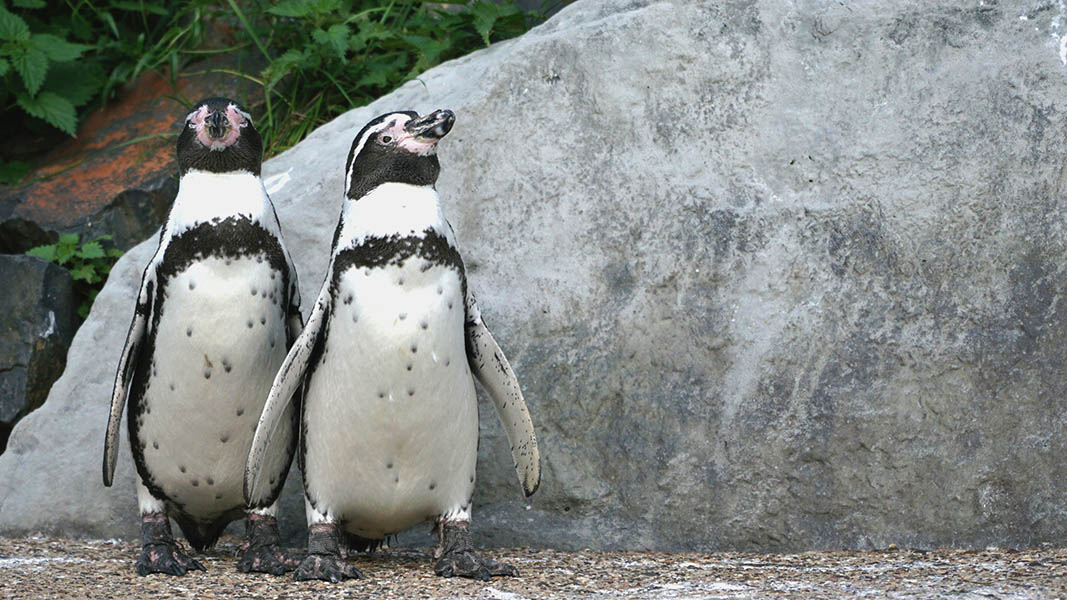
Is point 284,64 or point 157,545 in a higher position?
point 284,64

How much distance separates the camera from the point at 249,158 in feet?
11.6

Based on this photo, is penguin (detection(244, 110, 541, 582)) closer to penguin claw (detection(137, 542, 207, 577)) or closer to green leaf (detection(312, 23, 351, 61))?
penguin claw (detection(137, 542, 207, 577))

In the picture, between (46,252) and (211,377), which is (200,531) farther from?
(46,252)

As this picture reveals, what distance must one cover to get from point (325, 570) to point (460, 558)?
13.6 inches

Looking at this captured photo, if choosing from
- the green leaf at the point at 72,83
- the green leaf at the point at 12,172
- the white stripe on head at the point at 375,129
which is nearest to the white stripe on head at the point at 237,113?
the white stripe on head at the point at 375,129

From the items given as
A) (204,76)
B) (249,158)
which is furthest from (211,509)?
(204,76)

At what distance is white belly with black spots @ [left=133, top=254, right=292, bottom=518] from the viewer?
3404 mm

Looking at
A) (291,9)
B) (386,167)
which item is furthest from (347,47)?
(386,167)

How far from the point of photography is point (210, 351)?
3.41 metres

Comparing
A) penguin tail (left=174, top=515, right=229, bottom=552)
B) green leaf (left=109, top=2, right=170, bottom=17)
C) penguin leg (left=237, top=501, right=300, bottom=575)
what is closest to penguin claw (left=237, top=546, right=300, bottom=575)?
penguin leg (left=237, top=501, right=300, bottom=575)

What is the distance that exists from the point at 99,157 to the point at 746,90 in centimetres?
306

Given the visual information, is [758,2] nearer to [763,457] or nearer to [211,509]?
[763,457]

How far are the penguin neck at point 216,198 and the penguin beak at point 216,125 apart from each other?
0.11m

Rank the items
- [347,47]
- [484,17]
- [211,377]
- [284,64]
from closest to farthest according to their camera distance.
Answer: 1. [211,377]
2. [484,17]
3. [347,47]
4. [284,64]
